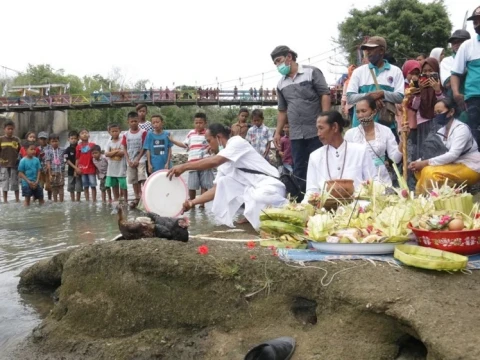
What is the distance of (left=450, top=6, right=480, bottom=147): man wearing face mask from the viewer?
576cm

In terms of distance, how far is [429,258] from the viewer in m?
3.04

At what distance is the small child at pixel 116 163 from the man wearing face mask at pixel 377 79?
5207 mm

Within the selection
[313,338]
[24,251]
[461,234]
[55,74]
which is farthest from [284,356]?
[55,74]

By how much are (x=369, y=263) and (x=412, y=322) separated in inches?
22.2


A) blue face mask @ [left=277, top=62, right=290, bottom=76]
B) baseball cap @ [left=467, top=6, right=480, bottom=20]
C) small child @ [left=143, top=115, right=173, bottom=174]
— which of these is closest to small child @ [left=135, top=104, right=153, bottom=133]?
small child @ [left=143, top=115, right=173, bottom=174]

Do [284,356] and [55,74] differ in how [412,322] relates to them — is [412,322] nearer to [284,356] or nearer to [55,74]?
[284,356]

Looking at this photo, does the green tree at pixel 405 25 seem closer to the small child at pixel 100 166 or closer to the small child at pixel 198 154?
the small child at pixel 100 166

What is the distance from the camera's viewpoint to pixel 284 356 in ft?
9.50

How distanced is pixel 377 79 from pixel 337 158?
165 cm

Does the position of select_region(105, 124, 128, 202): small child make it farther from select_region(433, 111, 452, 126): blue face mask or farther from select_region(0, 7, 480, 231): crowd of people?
select_region(433, 111, 452, 126): blue face mask

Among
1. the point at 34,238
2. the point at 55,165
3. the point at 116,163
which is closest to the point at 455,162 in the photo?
the point at 34,238

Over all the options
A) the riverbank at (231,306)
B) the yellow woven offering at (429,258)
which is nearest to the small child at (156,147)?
the riverbank at (231,306)

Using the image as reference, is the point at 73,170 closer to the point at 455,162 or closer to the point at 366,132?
the point at 366,132

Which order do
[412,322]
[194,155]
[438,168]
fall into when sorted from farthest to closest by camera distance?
[194,155] → [438,168] → [412,322]
